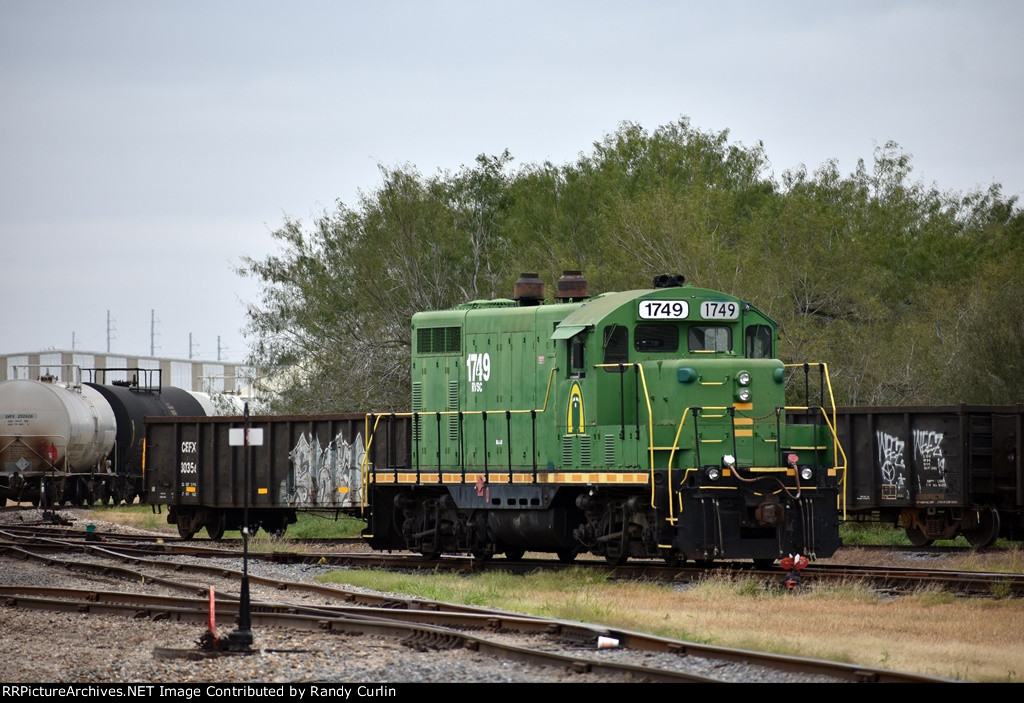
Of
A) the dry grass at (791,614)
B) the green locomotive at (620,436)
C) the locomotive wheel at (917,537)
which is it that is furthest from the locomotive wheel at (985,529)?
the green locomotive at (620,436)

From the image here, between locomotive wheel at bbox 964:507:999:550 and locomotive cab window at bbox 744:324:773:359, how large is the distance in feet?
18.5

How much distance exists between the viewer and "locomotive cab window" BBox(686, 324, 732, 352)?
16.7 m

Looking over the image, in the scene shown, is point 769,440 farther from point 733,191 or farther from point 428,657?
point 733,191

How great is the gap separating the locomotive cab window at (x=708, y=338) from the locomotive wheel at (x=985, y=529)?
20.6ft

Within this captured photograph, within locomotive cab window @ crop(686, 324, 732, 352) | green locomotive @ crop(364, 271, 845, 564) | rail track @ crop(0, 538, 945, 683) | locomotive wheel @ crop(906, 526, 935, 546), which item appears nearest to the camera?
rail track @ crop(0, 538, 945, 683)

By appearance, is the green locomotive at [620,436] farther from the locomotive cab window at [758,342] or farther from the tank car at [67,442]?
the tank car at [67,442]

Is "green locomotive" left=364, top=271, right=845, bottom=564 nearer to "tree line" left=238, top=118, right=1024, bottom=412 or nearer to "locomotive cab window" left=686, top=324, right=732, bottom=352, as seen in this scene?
"locomotive cab window" left=686, top=324, right=732, bottom=352

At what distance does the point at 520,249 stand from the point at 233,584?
22134mm

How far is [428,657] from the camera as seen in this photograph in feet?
34.3

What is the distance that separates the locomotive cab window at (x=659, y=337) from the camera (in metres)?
16.5

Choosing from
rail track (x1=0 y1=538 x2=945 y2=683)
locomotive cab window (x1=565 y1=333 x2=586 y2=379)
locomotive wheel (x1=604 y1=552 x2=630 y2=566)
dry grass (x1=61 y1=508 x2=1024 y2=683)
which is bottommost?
dry grass (x1=61 y1=508 x2=1024 y2=683)

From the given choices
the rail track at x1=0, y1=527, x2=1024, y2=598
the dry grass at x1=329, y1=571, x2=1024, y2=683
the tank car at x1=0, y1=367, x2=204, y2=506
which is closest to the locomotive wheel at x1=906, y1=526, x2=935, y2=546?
the rail track at x1=0, y1=527, x2=1024, y2=598

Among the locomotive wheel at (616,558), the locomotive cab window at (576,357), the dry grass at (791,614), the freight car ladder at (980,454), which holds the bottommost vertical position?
the dry grass at (791,614)
